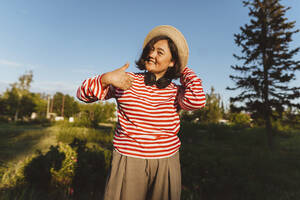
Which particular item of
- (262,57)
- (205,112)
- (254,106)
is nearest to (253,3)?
(262,57)

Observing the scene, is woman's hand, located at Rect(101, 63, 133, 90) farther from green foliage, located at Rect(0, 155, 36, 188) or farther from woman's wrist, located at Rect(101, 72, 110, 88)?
green foliage, located at Rect(0, 155, 36, 188)

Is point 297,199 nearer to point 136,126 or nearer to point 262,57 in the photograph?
point 136,126

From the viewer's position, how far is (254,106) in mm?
9141

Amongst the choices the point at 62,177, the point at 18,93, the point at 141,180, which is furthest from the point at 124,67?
the point at 18,93

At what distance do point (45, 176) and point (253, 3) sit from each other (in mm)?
12028

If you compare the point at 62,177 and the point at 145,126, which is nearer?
the point at 145,126

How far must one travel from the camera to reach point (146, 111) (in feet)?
4.01

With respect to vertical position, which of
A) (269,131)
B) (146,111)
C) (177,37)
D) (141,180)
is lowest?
(269,131)

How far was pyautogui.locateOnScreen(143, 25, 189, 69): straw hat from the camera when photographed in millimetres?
1476

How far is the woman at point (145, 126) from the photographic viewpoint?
1141 mm

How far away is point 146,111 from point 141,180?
454 mm

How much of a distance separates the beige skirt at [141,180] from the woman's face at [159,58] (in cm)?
68

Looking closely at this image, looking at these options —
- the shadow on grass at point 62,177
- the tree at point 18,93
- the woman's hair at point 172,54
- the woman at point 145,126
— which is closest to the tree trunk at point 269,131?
the shadow on grass at point 62,177

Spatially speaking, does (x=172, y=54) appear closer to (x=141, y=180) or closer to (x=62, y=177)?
(x=141, y=180)
